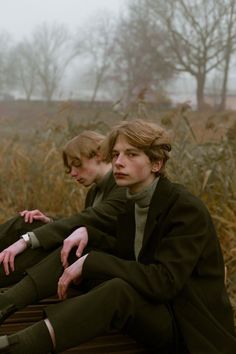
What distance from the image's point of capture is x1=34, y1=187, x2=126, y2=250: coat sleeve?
7.49ft

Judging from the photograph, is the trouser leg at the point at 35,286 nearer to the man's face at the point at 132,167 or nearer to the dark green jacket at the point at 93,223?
the dark green jacket at the point at 93,223

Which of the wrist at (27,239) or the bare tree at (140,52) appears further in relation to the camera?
the bare tree at (140,52)

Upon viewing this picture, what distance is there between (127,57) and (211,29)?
5.45 ft

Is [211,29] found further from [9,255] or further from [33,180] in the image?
[9,255]

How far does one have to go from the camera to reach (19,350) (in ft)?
5.28

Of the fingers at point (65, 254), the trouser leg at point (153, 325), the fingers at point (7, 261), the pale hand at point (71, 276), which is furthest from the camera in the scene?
the fingers at point (7, 261)

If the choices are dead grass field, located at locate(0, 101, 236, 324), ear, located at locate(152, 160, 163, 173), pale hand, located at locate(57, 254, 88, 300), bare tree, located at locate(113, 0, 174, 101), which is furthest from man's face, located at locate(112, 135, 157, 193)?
bare tree, located at locate(113, 0, 174, 101)

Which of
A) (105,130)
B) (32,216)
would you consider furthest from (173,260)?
(105,130)

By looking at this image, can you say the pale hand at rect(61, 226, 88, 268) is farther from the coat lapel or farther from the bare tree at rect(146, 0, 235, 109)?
the bare tree at rect(146, 0, 235, 109)

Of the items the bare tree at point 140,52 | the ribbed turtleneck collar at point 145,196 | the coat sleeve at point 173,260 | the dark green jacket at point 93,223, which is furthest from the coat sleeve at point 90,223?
the bare tree at point 140,52

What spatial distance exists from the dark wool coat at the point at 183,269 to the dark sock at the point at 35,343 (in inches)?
10.6

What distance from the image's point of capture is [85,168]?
8.04ft

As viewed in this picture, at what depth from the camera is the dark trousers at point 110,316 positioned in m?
1.62

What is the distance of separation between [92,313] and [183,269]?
0.98 ft
